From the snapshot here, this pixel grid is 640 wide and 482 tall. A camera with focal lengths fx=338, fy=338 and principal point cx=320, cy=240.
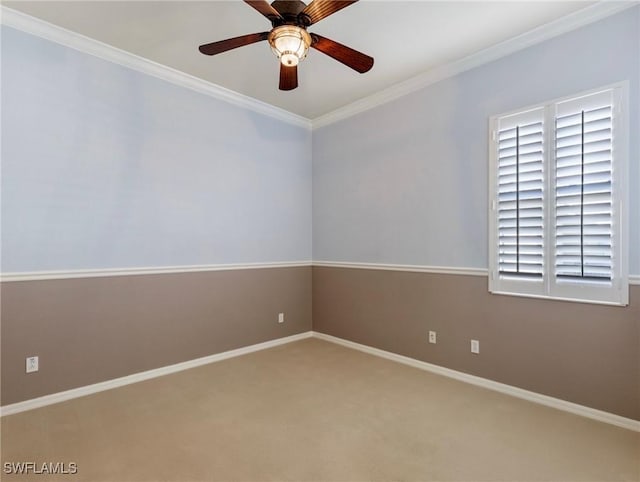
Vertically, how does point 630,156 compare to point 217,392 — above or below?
above

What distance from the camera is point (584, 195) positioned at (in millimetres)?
2430

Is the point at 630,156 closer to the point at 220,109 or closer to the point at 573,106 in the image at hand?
the point at 573,106

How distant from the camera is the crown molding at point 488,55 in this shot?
236 centimetres

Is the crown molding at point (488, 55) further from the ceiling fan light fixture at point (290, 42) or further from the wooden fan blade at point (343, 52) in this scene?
the ceiling fan light fixture at point (290, 42)

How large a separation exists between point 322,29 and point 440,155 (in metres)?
1.56

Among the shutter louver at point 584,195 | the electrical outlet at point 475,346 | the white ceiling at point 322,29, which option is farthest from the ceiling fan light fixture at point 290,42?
the electrical outlet at point 475,346

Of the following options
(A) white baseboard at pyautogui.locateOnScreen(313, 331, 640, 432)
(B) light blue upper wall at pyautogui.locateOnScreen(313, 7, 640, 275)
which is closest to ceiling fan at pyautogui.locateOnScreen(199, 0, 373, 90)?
(B) light blue upper wall at pyautogui.locateOnScreen(313, 7, 640, 275)

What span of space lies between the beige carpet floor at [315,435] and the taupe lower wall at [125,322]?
233mm

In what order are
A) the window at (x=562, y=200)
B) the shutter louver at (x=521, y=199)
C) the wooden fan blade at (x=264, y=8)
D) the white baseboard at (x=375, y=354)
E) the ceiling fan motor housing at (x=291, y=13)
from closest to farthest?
1. the wooden fan blade at (x=264, y=8)
2. the ceiling fan motor housing at (x=291, y=13)
3. the window at (x=562, y=200)
4. the white baseboard at (x=375, y=354)
5. the shutter louver at (x=521, y=199)

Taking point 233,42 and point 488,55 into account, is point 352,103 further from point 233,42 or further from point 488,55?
point 233,42

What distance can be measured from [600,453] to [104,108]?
4.38 meters

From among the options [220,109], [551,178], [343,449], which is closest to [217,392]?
[343,449]

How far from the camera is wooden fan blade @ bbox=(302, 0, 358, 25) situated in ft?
5.65

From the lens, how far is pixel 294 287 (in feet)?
14.5
